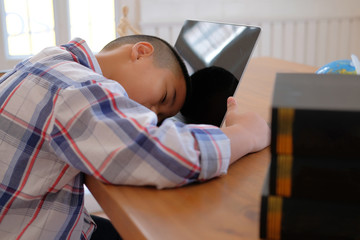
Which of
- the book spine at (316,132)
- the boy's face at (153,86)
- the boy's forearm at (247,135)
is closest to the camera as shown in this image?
the book spine at (316,132)

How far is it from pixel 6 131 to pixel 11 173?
0.06 metres

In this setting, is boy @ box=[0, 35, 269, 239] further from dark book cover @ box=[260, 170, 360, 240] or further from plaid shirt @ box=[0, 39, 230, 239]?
dark book cover @ box=[260, 170, 360, 240]

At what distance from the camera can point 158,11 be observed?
8.40ft

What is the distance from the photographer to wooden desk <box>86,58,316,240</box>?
0.50 m

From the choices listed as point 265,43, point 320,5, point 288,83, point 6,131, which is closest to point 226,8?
point 265,43

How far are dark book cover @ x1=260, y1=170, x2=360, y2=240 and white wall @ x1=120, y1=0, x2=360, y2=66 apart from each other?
2.19 m

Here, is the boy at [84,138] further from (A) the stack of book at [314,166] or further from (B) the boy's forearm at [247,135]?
(A) the stack of book at [314,166]

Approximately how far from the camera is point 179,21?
103 inches

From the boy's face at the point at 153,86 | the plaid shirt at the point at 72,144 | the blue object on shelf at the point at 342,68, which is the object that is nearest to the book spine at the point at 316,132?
the plaid shirt at the point at 72,144

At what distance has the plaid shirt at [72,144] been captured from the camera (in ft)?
2.02

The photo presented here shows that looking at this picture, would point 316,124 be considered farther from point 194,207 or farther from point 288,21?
point 288,21

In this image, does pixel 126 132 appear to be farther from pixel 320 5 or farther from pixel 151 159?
pixel 320 5

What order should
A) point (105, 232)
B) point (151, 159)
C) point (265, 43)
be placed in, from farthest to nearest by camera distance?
point (265, 43) < point (105, 232) < point (151, 159)

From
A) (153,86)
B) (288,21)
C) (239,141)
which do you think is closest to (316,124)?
(239,141)
